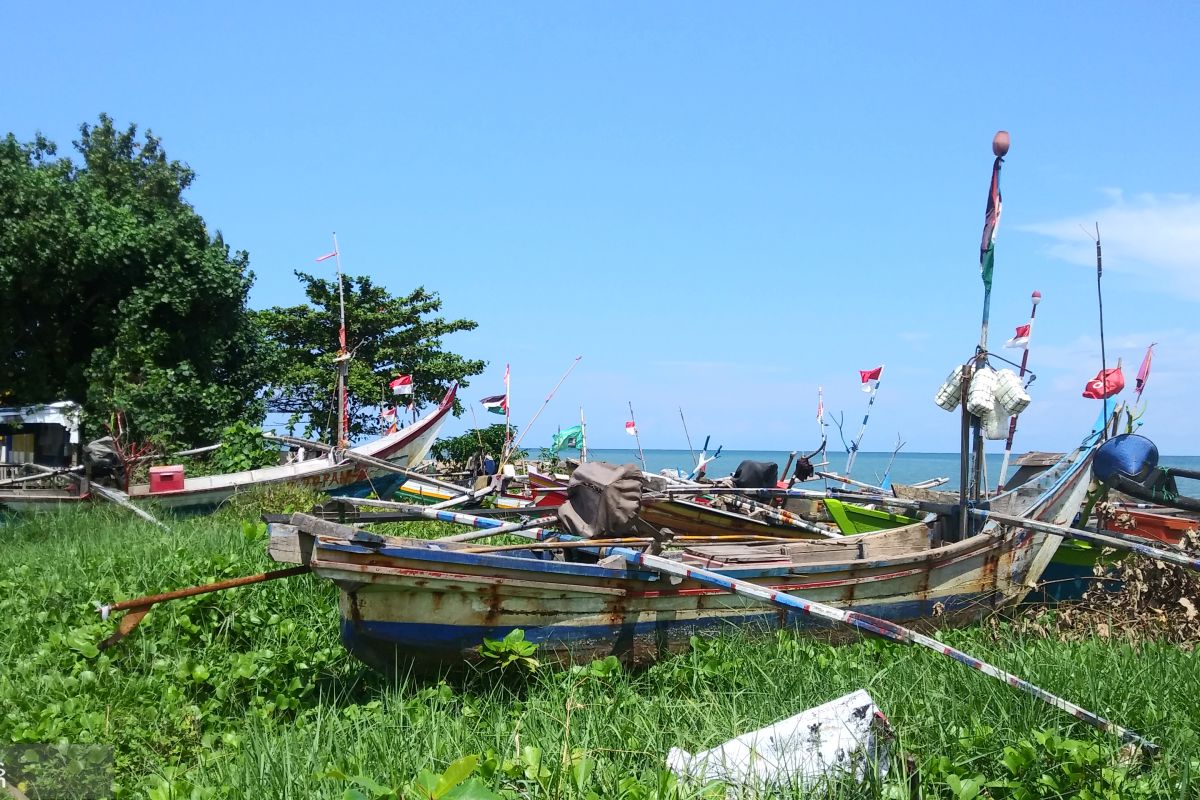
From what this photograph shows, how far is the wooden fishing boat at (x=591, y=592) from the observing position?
17.6 ft

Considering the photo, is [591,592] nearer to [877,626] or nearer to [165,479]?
[877,626]

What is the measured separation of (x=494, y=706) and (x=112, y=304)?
17213 mm

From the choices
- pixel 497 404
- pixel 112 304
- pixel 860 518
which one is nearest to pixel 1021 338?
pixel 860 518

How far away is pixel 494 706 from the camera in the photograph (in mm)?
5324

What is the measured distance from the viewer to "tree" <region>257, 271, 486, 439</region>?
2394 centimetres

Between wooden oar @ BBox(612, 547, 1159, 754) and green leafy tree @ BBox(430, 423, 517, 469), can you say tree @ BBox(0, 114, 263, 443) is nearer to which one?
green leafy tree @ BBox(430, 423, 517, 469)

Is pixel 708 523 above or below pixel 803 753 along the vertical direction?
above

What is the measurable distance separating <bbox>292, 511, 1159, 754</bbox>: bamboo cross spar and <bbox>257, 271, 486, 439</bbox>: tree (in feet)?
60.1

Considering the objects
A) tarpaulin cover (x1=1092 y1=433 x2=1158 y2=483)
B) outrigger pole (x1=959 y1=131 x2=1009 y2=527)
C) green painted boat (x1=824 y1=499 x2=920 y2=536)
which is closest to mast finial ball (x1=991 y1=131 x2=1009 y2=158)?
outrigger pole (x1=959 y1=131 x2=1009 y2=527)

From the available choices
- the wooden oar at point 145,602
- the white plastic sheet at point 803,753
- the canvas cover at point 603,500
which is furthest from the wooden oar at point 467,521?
the white plastic sheet at point 803,753

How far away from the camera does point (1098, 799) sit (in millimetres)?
3652

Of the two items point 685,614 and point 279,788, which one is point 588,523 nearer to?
point 685,614

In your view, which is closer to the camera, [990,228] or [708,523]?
[990,228]

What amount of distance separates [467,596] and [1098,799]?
3411mm
